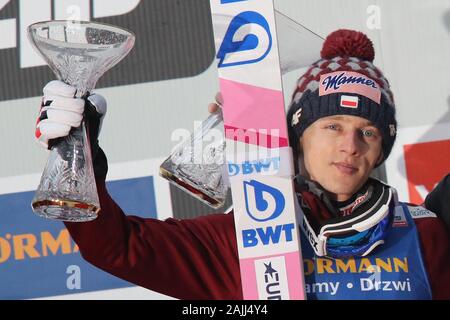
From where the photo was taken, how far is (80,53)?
179 cm

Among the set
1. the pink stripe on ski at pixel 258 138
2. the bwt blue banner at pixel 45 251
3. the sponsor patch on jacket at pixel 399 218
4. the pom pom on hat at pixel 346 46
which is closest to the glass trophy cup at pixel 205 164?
the pink stripe on ski at pixel 258 138

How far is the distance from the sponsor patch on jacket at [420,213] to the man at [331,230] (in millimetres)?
10

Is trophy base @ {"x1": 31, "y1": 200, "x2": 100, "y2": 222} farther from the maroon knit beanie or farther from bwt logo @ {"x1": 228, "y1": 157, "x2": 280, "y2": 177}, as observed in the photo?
the maroon knit beanie

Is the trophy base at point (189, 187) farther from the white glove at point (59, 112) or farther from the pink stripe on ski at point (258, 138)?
the white glove at point (59, 112)

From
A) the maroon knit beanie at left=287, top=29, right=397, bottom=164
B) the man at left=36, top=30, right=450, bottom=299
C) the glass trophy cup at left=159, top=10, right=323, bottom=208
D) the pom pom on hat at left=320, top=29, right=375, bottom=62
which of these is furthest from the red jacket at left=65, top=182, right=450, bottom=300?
the pom pom on hat at left=320, top=29, right=375, bottom=62

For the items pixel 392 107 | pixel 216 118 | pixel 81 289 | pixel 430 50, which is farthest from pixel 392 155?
pixel 81 289

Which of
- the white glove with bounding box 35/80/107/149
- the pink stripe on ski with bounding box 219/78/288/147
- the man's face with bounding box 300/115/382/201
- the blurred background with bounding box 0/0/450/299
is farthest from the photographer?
the blurred background with bounding box 0/0/450/299

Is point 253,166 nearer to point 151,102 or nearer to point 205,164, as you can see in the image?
point 205,164

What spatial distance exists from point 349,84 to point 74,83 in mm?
630

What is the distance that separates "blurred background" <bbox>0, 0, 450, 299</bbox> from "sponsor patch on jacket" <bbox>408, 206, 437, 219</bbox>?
14.8 inches

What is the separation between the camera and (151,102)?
2605mm

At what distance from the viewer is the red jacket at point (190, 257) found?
6.67 feet

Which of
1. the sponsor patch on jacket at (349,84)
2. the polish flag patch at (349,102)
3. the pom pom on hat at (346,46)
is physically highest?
the pom pom on hat at (346,46)

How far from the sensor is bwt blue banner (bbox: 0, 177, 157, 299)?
2.61 metres
